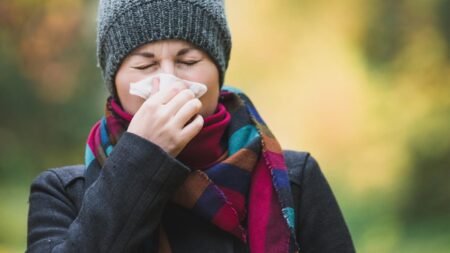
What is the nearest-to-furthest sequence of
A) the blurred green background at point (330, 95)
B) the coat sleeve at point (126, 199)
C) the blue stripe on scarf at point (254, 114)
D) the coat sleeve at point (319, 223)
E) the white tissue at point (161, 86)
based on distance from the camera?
the coat sleeve at point (126, 199) < the white tissue at point (161, 86) < the coat sleeve at point (319, 223) < the blue stripe on scarf at point (254, 114) < the blurred green background at point (330, 95)

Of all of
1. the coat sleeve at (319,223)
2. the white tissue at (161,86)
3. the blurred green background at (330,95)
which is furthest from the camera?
the blurred green background at (330,95)

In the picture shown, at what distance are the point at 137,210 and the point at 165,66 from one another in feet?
1.00

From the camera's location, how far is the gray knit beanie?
168 centimetres

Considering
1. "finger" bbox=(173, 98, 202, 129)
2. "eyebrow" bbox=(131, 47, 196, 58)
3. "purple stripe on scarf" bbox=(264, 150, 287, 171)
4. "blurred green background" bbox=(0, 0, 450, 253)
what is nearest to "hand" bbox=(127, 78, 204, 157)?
"finger" bbox=(173, 98, 202, 129)

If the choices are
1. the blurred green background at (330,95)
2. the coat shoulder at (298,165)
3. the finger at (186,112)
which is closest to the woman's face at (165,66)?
the finger at (186,112)

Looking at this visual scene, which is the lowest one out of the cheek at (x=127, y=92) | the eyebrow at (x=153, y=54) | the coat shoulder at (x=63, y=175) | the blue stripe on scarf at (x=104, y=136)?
the coat shoulder at (x=63, y=175)

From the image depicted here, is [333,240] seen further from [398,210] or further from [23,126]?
[23,126]

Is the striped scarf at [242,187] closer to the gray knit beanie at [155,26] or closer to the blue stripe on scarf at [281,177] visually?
the blue stripe on scarf at [281,177]

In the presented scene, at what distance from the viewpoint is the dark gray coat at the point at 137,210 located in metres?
1.51

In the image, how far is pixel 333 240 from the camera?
5.64 ft

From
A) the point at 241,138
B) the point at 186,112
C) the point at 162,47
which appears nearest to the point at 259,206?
the point at 241,138

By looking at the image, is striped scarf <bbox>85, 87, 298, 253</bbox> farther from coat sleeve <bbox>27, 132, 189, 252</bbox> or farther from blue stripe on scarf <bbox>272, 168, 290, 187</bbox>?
coat sleeve <bbox>27, 132, 189, 252</bbox>

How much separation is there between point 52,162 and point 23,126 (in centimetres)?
21

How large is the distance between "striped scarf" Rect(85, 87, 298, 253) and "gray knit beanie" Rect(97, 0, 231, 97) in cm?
11
